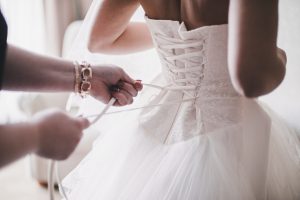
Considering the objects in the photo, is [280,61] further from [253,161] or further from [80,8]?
[80,8]

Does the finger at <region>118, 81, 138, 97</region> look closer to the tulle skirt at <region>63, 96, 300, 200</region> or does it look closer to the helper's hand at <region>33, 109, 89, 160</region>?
the tulle skirt at <region>63, 96, 300, 200</region>

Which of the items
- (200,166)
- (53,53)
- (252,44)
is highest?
(252,44)

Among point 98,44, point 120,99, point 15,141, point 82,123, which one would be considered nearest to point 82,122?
point 82,123

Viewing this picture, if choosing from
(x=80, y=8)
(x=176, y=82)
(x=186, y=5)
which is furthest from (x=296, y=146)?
(x=80, y=8)

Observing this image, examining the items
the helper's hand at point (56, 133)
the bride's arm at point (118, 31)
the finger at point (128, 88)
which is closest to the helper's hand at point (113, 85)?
the finger at point (128, 88)

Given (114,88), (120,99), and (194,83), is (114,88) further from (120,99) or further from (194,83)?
(194,83)

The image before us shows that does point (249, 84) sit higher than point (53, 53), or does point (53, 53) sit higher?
point (249, 84)

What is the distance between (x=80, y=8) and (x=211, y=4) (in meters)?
1.46

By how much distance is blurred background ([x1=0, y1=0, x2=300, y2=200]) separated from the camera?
1065mm

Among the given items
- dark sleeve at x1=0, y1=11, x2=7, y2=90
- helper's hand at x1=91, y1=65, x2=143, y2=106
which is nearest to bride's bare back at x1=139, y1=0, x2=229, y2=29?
helper's hand at x1=91, y1=65, x2=143, y2=106

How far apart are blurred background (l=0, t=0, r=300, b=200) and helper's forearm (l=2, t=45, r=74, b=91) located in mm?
304

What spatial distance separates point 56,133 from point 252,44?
316 mm

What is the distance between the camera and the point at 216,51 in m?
0.74

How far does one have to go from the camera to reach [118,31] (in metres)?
0.90
